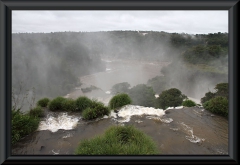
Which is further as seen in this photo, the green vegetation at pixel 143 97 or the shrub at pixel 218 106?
the green vegetation at pixel 143 97

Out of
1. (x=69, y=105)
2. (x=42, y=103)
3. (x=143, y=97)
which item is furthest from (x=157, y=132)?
(x=143, y=97)

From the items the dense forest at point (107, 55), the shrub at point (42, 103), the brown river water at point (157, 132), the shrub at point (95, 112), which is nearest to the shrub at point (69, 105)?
the brown river water at point (157, 132)

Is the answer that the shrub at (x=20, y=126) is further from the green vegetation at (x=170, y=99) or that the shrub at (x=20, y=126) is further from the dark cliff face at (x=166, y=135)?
the green vegetation at (x=170, y=99)

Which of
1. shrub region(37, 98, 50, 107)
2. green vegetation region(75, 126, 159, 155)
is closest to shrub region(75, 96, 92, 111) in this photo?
shrub region(37, 98, 50, 107)

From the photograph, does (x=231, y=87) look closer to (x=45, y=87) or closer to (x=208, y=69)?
(x=45, y=87)

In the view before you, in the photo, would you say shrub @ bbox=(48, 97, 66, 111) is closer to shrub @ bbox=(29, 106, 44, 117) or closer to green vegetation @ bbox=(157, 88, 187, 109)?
shrub @ bbox=(29, 106, 44, 117)

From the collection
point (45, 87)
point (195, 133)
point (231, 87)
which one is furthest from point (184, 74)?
point (231, 87)

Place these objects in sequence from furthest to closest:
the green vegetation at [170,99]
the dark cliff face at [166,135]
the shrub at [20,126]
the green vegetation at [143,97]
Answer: the green vegetation at [143,97] → the green vegetation at [170,99] → the shrub at [20,126] → the dark cliff face at [166,135]
